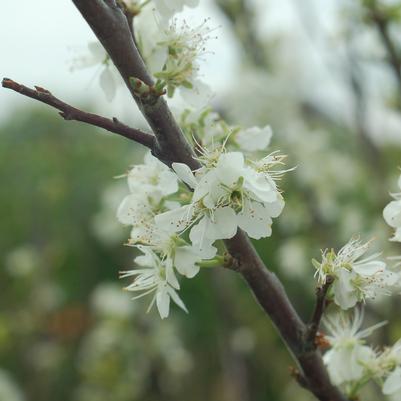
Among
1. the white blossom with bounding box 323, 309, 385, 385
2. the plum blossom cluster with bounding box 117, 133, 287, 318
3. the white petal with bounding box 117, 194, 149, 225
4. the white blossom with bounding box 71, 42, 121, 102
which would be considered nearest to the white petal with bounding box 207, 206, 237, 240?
the plum blossom cluster with bounding box 117, 133, 287, 318

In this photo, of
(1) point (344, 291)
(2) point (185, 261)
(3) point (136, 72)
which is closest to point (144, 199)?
(2) point (185, 261)

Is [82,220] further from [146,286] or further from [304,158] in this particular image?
[146,286]

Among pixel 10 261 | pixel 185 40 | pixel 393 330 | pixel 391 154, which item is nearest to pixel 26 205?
pixel 10 261

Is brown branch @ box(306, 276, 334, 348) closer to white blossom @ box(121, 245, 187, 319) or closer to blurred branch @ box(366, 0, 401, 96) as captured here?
white blossom @ box(121, 245, 187, 319)

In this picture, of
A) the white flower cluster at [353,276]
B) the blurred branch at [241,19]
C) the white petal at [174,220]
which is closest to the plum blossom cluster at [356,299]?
the white flower cluster at [353,276]

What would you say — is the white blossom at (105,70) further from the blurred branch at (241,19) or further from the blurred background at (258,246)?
the blurred branch at (241,19)

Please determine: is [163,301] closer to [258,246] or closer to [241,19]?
[241,19]
